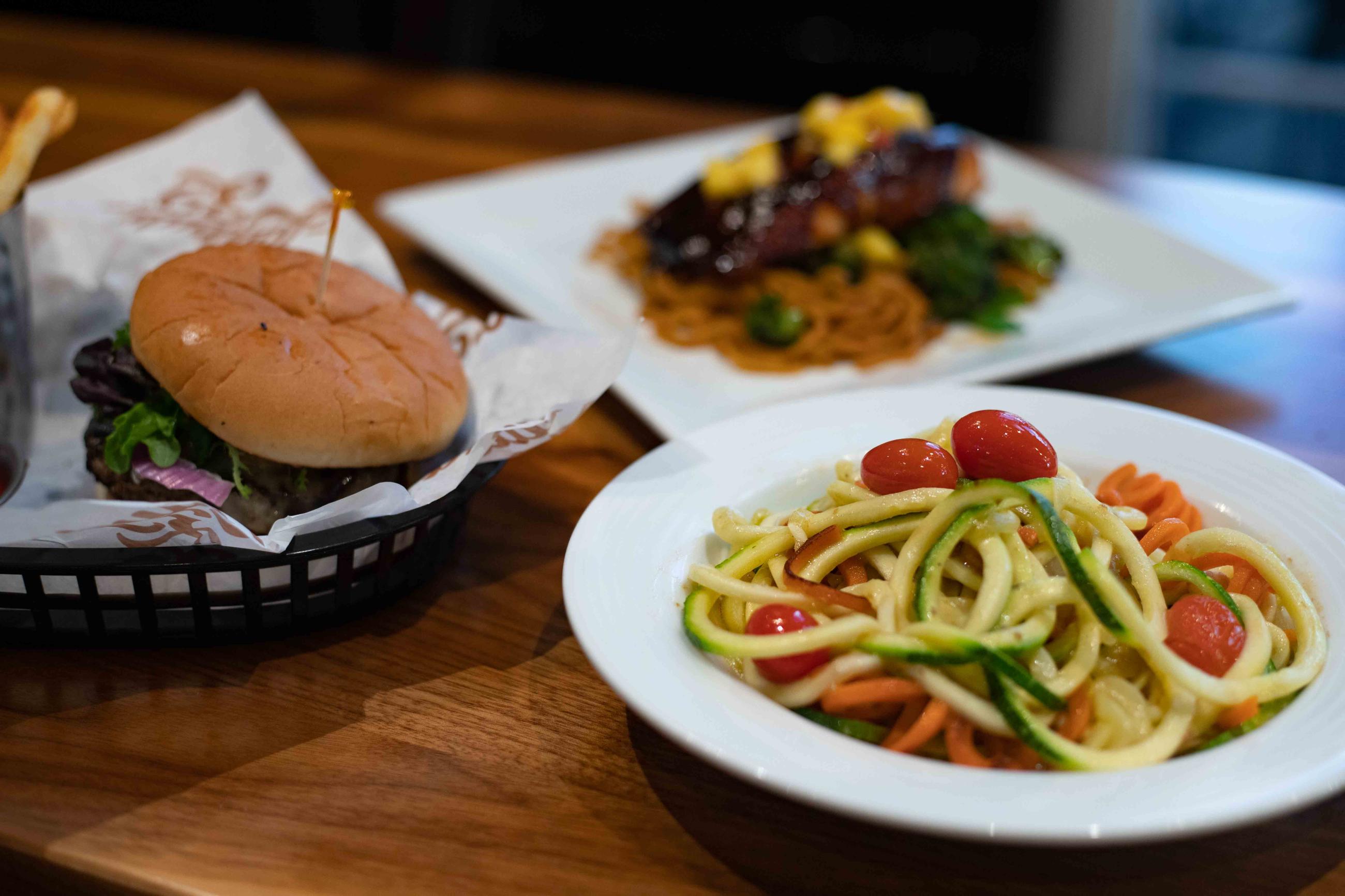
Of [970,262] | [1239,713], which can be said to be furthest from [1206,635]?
[970,262]

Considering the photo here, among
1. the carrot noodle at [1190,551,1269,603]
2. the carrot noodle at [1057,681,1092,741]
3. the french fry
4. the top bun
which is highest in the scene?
the french fry

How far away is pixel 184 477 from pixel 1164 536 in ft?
4.87

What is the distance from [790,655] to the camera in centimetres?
143

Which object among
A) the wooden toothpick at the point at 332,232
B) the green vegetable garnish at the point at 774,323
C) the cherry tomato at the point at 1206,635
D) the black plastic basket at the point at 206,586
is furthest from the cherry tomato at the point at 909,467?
the green vegetable garnish at the point at 774,323

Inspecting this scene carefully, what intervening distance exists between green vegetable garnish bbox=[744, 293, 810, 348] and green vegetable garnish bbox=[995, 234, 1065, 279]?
0.76m

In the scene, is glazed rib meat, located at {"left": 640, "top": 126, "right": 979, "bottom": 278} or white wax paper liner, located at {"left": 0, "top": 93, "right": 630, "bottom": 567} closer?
white wax paper liner, located at {"left": 0, "top": 93, "right": 630, "bottom": 567}

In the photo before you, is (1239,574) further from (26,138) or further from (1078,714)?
(26,138)

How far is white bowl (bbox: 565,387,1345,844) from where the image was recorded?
120 centimetres

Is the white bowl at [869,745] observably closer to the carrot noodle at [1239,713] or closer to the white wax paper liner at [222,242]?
the carrot noodle at [1239,713]

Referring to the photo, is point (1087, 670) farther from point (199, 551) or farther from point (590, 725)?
point (199, 551)

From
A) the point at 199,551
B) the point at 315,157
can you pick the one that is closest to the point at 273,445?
the point at 199,551

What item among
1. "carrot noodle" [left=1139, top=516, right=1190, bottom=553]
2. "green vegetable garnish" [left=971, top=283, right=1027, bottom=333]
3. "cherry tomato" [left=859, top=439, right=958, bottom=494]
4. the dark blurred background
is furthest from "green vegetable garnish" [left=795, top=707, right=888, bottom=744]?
the dark blurred background

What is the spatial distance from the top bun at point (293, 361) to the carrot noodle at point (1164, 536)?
3.64ft

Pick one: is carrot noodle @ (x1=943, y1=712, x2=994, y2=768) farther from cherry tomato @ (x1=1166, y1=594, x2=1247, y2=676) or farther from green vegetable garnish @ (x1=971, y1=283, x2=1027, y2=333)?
green vegetable garnish @ (x1=971, y1=283, x2=1027, y2=333)
